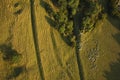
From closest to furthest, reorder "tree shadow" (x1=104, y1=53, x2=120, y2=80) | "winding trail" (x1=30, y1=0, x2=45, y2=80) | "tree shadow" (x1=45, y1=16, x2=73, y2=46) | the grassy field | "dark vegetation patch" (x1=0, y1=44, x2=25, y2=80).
Answer: "dark vegetation patch" (x1=0, y1=44, x2=25, y2=80), the grassy field, "winding trail" (x1=30, y1=0, x2=45, y2=80), "tree shadow" (x1=45, y1=16, x2=73, y2=46), "tree shadow" (x1=104, y1=53, x2=120, y2=80)

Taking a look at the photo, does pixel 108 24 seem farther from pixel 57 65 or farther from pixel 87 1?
pixel 57 65

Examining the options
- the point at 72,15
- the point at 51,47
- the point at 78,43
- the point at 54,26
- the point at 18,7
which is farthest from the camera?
the point at 72,15

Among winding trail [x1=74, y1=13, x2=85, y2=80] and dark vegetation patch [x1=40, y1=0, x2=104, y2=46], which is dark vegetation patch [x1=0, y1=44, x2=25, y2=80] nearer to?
dark vegetation patch [x1=40, y1=0, x2=104, y2=46]

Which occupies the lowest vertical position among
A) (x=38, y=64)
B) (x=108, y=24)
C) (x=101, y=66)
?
(x=101, y=66)

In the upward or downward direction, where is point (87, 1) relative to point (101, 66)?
upward

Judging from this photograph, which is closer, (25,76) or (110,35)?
(25,76)

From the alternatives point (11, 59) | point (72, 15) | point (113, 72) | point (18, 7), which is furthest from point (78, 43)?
point (11, 59)

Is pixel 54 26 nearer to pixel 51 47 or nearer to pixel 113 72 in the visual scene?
pixel 51 47

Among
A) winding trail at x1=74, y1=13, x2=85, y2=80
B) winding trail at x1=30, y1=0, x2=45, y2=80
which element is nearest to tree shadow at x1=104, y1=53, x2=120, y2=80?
winding trail at x1=74, y1=13, x2=85, y2=80

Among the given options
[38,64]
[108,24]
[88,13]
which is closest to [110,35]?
[108,24]
